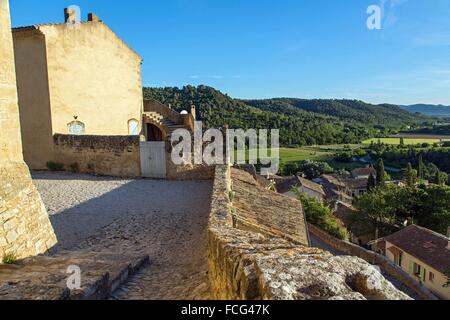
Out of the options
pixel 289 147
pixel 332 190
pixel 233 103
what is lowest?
pixel 332 190

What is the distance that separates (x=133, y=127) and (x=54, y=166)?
521cm

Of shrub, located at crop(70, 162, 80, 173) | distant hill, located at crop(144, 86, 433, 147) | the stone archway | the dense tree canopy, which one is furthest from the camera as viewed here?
distant hill, located at crop(144, 86, 433, 147)

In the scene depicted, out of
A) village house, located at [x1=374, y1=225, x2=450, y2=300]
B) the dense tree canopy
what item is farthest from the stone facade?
the dense tree canopy

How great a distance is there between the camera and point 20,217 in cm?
507

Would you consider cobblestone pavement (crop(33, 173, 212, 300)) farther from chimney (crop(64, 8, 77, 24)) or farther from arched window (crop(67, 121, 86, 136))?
Answer: chimney (crop(64, 8, 77, 24))

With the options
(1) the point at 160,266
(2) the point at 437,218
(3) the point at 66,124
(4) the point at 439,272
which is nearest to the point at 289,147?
(2) the point at 437,218

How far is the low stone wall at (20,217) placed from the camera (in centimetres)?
471

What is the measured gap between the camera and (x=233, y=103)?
59.4 meters

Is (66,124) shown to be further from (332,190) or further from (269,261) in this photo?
(332,190)

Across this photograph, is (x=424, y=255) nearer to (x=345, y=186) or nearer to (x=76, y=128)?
(x=76, y=128)

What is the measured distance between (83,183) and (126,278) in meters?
8.79

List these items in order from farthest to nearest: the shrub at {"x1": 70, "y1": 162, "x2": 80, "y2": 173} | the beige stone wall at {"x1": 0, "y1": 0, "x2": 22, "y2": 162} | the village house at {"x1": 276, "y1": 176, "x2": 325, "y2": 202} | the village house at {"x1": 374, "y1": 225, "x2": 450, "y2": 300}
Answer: the village house at {"x1": 276, "y1": 176, "x2": 325, "y2": 202} → the village house at {"x1": 374, "y1": 225, "x2": 450, "y2": 300} → the shrub at {"x1": 70, "y1": 162, "x2": 80, "y2": 173} → the beige stone wall at {"x1": 0, "y1": 0, "x2": 22, "y2": 162}

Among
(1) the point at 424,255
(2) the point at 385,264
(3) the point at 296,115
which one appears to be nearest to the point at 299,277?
(2) the point at 385,264

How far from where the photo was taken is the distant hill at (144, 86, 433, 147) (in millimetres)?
45500
